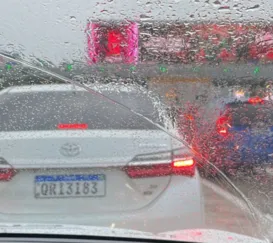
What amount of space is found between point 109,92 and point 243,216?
1.87 m

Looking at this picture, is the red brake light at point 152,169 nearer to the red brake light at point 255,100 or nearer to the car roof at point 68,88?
the car roof at point 68,88

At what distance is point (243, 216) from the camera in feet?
14.7

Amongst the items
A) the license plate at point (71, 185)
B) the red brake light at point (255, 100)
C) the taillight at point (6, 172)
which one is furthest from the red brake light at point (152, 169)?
the red brake light at point (255, 100)

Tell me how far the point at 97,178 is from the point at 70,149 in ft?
0.80

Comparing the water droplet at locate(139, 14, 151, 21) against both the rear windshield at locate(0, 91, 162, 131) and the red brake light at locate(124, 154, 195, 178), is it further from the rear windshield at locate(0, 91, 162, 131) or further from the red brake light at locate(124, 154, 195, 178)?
the red brake light at locate(124, 154, 195, 178)

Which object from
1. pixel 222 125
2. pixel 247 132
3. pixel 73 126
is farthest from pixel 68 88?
pixel 247 132

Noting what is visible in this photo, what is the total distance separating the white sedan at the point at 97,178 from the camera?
4676mm

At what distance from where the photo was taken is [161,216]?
4.66 meters

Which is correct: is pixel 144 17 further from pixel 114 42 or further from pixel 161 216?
pixel 161 216

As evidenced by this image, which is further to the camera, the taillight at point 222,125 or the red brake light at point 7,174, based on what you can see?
the taillight at point 222,125

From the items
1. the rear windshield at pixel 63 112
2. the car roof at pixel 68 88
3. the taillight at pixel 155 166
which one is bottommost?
the taillight at pixel 155 166

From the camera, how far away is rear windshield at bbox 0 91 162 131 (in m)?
5.27

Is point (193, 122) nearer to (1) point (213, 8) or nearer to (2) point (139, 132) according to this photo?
(1) point (213, 8)

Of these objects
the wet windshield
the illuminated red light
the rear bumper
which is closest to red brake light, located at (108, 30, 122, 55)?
the wet windshield
